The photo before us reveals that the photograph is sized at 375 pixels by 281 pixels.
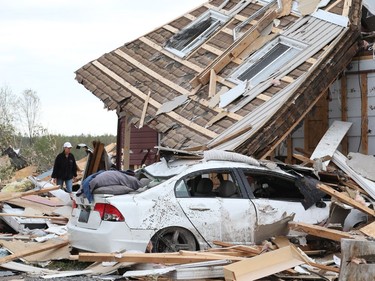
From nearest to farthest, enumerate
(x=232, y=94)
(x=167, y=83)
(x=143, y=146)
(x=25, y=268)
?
1. (x=25, y=268)
2. (x=232, y=94)
3. (x=167, y=83)
4. (x=143, y=146)

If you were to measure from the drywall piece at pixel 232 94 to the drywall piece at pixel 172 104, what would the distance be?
1.11 metres

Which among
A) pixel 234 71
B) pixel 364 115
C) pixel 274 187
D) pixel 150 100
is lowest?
pixel 274 187

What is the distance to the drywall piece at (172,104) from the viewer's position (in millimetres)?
16289

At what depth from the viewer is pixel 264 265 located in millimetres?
8984

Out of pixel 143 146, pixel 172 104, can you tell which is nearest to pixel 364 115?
pixel 172 104

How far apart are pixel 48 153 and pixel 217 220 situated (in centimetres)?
2882

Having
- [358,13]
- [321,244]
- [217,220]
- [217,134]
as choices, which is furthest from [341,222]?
[358,13]

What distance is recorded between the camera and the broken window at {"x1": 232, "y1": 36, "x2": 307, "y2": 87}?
15875 millimetres

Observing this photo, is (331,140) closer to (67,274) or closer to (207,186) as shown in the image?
(207,186)

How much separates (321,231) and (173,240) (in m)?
2.03

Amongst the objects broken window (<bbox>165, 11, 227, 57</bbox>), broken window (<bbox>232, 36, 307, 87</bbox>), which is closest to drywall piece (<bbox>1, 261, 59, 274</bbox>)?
broken window (<bbox>232, 36, 307, 87</bbox>)

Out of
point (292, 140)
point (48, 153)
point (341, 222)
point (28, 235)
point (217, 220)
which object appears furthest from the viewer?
point (48, 153)

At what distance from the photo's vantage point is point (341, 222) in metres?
11.6

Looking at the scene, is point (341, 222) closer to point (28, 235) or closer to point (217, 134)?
point (217, 134)
